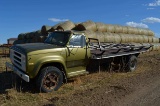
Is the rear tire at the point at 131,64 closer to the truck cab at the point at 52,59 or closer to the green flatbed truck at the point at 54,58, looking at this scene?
the green flatbed truck at the point at 54,58

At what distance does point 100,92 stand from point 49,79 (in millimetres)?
1739

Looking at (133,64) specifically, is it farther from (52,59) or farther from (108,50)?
(52,59)

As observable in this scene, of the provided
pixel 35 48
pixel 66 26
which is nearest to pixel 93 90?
pixel 35 48

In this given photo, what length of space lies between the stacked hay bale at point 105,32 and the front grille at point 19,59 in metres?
4.94

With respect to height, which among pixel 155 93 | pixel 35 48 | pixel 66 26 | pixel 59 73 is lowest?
pixel 155 93

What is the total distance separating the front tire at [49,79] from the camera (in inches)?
310

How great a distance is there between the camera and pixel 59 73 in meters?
8.28

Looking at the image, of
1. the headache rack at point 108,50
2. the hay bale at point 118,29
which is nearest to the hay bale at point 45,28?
the hay bale at point 118,29

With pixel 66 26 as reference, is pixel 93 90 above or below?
below

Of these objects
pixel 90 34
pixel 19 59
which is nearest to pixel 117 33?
pixel 90 34

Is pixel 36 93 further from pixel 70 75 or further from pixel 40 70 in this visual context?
pixel 70 75

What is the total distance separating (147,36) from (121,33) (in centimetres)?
608

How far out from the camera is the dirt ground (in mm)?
6953

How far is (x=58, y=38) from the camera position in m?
9.30
